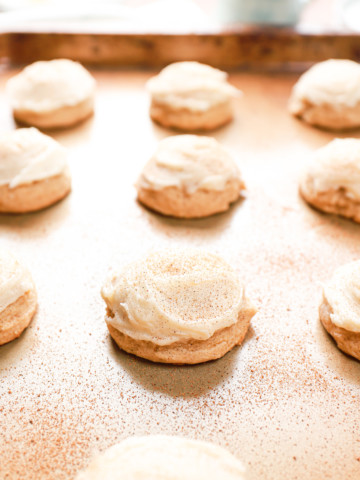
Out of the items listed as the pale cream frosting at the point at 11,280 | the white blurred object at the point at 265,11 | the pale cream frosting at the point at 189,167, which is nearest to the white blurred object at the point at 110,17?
the white blurred object at the point at 265,11

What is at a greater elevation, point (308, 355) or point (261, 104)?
point (261, 104)

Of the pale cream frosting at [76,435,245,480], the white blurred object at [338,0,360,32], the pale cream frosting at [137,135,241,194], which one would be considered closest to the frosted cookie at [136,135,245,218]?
the pale cream frosting at [137,135,241,194]

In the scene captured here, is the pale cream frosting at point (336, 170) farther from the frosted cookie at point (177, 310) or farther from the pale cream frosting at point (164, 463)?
the pale cream frosting at point (164, 463)

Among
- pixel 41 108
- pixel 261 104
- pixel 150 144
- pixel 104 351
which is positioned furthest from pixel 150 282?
pixel 261 104

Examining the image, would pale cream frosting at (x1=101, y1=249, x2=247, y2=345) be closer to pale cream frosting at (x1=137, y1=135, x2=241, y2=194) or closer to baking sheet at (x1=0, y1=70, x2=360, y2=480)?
baking sheet at (x1=0, y1=70, x2=360, y2=480)

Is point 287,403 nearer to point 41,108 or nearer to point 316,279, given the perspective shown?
point 316,279
